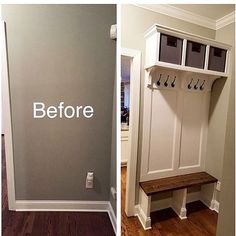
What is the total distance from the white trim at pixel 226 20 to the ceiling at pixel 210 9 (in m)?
0.01

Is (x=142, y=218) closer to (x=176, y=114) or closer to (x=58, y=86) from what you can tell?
(x=176, y=114)

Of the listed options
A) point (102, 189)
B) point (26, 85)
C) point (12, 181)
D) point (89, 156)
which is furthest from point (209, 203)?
point (26, 85)

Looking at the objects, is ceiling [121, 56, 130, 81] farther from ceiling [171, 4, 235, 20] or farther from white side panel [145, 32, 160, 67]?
ceiling [171, 4, 235, 20]

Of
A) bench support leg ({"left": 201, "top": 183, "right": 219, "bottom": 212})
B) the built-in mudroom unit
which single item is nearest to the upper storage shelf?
the built-in mudroom unit

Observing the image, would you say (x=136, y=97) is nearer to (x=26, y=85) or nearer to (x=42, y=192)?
(x=26, y=85)

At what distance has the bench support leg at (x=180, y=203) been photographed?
3.27ft

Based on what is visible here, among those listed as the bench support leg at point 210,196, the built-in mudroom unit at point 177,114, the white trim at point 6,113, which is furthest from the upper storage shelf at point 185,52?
the bench support leg at point 210,196

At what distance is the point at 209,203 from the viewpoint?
1.02 metres

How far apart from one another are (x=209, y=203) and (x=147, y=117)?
0.74 meters

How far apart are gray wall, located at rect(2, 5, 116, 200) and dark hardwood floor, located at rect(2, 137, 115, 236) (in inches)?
2.7

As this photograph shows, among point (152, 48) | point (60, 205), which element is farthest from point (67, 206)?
point (152, 48)

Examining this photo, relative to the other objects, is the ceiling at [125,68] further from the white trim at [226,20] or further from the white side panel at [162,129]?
the white trim at [226,20]

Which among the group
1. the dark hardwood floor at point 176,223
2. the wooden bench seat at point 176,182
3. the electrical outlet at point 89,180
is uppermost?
the electrical outlet at point 89,180

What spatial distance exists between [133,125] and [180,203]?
638 mm
